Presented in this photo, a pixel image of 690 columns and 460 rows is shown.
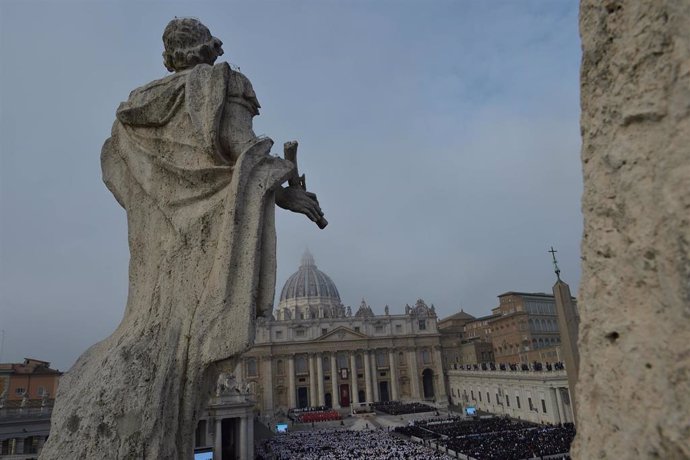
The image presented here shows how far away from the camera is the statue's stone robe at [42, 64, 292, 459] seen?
283 centimetres

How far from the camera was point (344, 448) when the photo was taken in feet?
92.1

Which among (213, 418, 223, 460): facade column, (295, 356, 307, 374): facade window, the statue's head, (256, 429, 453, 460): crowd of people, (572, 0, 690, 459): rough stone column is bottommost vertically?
(256, 429, 453, 460): crowd of people

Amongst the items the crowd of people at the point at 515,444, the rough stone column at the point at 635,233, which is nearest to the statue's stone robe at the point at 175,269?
the rough stone column at the point at 635,233

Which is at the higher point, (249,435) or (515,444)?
(249,435)

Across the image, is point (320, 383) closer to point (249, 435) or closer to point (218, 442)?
point (249, 435)

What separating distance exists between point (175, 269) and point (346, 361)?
62879mm

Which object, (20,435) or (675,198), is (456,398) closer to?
(20,435)

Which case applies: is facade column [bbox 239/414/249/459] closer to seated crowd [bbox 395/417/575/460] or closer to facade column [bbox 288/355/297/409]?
seated crowd [bbox 395/417/575/460]

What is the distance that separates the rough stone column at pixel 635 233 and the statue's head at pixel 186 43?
3042mm

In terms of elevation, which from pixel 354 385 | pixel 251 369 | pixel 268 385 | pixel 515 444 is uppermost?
pixel 251 369

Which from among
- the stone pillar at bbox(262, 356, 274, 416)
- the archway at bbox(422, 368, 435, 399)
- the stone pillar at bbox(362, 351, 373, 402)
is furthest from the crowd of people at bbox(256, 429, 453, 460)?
the archway at bbox(422, 368, 435, 399)

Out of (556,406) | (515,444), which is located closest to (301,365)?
(556,406)

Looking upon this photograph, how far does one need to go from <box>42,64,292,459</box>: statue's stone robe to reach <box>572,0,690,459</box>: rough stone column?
2.06 meters

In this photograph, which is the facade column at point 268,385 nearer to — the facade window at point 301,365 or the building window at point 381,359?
the facade window at point 301,365
